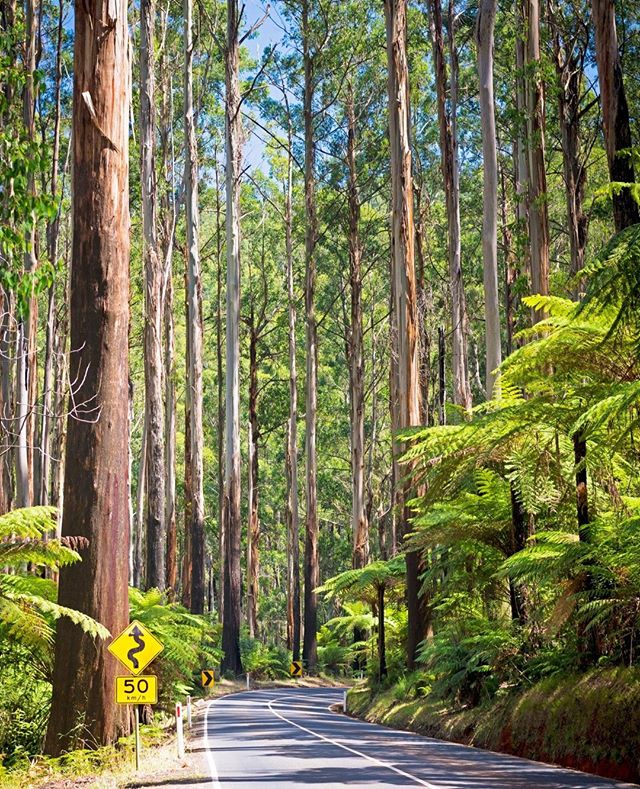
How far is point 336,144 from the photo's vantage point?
4575cm

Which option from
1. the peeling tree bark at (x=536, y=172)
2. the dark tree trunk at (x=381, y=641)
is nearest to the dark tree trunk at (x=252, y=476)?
the dark tree trunk at (x=381, y=641)

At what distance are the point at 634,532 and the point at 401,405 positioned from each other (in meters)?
11.6

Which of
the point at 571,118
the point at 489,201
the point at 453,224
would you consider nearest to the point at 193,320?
the point at 453,224

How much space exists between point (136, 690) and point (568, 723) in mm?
4777

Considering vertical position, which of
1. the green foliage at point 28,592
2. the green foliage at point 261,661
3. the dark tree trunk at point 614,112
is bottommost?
the green foliage at point 261,661

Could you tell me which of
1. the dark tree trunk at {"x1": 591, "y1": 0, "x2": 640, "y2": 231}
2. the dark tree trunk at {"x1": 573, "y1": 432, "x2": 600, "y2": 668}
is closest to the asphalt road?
the dark tree trunk at {"x1": 573, "y1": 432, "x2": 600, "y2": 668}

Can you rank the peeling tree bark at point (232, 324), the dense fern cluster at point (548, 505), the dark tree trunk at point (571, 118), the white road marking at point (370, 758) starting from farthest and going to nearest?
the peeling tree bark at point (232, 324) → the dark tree trunk at point (571, 118) → the dense fern cluster at point (548, 505) → the white road marking at point (370, 758)

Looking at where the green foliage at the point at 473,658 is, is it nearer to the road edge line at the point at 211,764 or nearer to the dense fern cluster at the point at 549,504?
the dense fern cluster at the point at 549,504

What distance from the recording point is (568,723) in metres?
12.2

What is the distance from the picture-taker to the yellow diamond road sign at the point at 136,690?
1207 cm

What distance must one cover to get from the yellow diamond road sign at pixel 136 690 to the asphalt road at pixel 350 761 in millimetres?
1043

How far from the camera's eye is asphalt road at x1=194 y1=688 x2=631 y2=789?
33.5ft

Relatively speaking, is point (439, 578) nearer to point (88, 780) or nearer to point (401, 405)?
point (401, 405)

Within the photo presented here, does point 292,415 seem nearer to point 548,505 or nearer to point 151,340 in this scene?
point 151,340
